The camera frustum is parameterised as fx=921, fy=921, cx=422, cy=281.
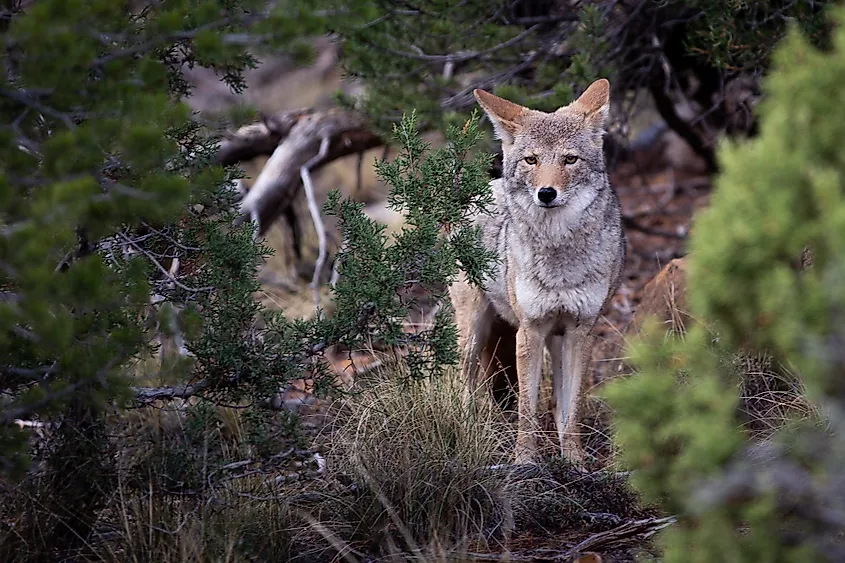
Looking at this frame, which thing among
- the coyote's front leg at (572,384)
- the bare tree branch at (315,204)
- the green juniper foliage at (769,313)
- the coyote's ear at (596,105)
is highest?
the green juniper foliage at (769,313)

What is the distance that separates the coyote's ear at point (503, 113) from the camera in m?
5.63

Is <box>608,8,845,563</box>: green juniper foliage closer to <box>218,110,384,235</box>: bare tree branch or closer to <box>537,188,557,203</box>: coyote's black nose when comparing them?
<box>537,188,557,203</box>: coyote's black nose

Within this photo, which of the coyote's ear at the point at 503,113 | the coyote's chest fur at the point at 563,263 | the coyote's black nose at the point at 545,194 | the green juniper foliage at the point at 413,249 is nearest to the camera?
the green juniper foliage at the point at 413,249

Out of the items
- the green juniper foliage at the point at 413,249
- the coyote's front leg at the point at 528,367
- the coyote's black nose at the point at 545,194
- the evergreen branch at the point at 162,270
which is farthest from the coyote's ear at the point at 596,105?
the evergreen branch at the point at 162,270

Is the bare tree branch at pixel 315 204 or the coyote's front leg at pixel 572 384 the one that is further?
the bare tree branch at pixel 315 204

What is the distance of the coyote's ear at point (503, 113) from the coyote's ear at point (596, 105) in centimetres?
35

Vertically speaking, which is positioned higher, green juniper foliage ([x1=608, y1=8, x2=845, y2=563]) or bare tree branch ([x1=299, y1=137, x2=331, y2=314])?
green juniper foliage ([x1=608, y1=8, x2=845, y2=563])

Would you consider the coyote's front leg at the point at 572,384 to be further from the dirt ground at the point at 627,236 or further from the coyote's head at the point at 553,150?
the coyote's head at the point at 553,150

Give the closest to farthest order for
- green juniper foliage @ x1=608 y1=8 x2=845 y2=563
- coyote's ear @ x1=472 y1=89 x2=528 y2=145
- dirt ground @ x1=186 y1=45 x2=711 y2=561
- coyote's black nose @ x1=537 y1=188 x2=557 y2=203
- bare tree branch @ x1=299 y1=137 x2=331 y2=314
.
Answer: green juniper foliage @ x1=608 y1=8 x2=845 y2=563, coyote's black nose @ x1=537 y1=188 x2=557 y2=203, coyote's ear @ x1=472 y1=89 x2=528 y2=145, dirt ground @ x1=186 y1=45 x2=711 y2=561, bare tree branch @ x1=299 y1=137 x2=331 y2=314

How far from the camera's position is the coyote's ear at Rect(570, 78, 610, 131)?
5547 mm

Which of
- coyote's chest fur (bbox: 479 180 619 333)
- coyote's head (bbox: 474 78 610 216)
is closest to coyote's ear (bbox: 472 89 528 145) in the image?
coyote's head (bbox: 474 78 610 216)

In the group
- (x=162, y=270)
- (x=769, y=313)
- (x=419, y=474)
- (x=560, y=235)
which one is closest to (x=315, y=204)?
(x=560, y=235)

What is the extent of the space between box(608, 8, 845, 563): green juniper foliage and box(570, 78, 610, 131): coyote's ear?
2766mm

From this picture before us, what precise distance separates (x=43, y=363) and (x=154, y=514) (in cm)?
80
